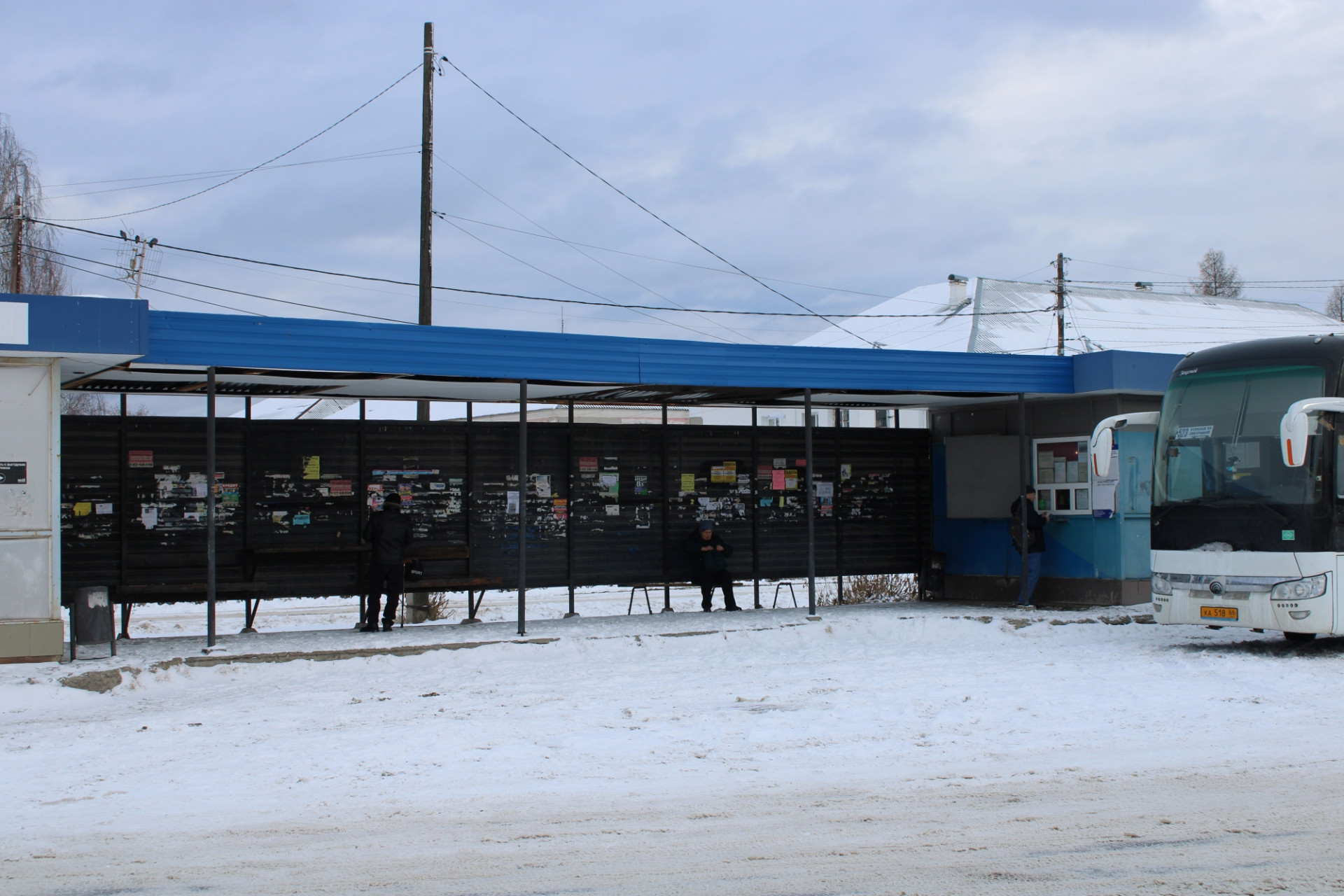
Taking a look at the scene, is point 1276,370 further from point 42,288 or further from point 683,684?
point 42,288

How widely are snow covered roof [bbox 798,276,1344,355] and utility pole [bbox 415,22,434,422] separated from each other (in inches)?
789

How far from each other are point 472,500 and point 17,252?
18568 mm

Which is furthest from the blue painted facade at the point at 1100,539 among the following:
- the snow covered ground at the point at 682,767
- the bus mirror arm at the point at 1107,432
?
the snow covered ground at the point at 682,767

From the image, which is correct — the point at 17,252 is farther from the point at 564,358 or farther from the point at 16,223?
the point at 564,358

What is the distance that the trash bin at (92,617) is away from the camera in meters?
11.6

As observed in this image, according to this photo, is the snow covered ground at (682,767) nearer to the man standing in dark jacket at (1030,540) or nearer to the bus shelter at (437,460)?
the bus shelter at (437,460)

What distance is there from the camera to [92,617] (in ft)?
38.2

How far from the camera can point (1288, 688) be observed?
986 cm

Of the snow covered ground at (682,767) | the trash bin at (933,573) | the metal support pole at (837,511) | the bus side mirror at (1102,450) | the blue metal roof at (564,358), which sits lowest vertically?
the snow covered ground at (682,767)

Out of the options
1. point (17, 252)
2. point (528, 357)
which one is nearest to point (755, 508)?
point (528, 357)

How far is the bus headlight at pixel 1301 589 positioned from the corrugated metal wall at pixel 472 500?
6.48 metres

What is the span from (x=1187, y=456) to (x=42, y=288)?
94.9 ft

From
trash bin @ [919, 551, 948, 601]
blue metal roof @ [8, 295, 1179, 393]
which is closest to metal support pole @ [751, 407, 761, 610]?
blue metal roof @ [8, 295, 1179, 393]

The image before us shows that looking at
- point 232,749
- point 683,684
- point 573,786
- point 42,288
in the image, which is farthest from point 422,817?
point 42,288
